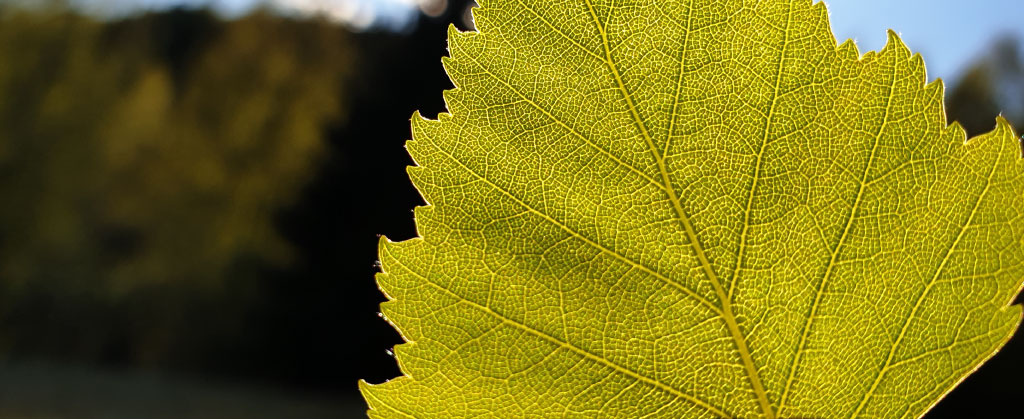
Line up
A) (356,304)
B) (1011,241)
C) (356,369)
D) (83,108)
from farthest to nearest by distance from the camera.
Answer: (83,108) → (356,369) → (356,304) → (1011,241)

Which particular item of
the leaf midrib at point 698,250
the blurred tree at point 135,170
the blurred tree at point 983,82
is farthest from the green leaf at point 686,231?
the blurred tree at point 135,170

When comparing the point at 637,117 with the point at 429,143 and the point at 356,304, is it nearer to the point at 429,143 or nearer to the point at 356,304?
the point at 429,143

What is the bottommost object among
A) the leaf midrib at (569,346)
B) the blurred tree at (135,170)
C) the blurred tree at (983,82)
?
the leaf midrib at (569,346)

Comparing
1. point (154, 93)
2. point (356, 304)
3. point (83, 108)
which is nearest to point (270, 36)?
point (154, 93)

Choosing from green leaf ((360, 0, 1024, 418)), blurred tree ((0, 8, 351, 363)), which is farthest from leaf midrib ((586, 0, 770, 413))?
blurred tree ((0, 8, 351, 363))

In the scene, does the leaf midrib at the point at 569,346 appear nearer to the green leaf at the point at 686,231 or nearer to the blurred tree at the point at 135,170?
the green leaf at the point at 686,231
